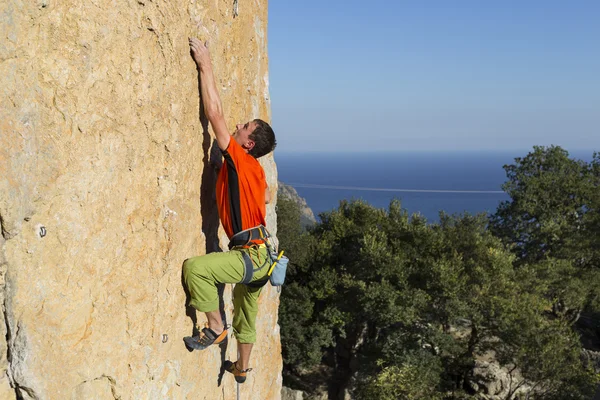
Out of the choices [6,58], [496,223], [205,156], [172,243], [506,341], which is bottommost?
[506,341]

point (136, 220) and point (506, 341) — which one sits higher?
point (136, 220)

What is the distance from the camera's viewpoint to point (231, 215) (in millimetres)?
5074

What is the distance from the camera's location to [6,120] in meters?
2.96

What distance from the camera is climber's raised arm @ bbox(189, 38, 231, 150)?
4.68 metres

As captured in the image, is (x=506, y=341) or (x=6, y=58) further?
(x=506, y=341)

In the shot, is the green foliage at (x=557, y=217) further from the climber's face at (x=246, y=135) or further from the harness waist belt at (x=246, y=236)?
the climber's face at (x=246, y=135)

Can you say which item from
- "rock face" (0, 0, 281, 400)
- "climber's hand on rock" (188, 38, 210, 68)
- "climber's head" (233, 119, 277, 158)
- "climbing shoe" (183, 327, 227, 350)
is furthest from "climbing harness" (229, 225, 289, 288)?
"climber's hand on rock" (188, 38, 210, 68)

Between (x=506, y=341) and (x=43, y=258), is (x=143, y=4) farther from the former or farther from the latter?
(x=506, y=341)

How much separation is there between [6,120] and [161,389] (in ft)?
8.56

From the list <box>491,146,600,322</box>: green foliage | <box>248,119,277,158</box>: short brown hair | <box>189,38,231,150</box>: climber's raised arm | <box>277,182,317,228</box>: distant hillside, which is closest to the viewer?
<box>189,38,231,150</box>: climber's raised arm

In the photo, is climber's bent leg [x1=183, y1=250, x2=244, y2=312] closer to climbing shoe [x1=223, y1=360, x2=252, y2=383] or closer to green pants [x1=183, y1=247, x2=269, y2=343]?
green pants [x1=183, y1=247, x2=269, y2=343]

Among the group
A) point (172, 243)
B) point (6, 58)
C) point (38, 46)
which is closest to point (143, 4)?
point (38, 46)

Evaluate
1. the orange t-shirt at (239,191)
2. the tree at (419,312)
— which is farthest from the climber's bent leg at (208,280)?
the tree at (419,312)

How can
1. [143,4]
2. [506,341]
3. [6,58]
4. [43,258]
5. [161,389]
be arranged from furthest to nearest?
[506,341]
[161,389]
[143,4]
[43,258]
[6,58]
